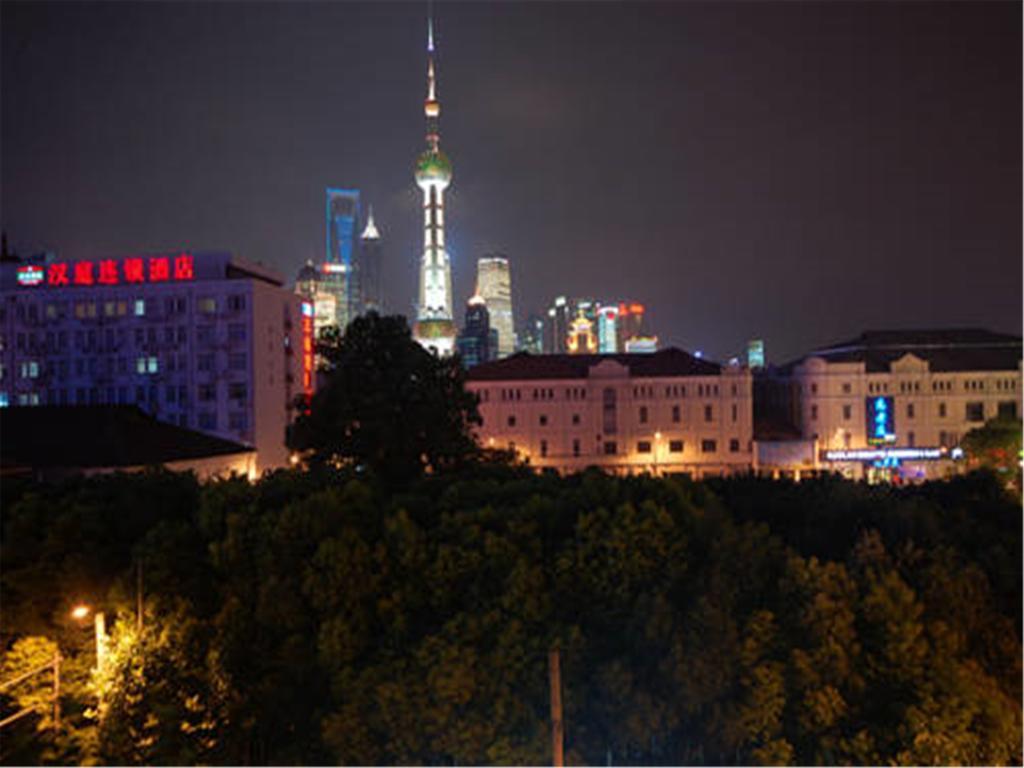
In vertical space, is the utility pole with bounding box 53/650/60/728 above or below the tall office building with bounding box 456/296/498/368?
below

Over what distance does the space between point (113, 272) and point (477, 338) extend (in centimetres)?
6870

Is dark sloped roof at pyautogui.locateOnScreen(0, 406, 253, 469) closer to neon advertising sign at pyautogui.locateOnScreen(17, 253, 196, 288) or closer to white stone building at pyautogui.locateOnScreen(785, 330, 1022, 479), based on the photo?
neon advertising sign at pyautogui.locateOnScreen(17, 253, 196, 288)

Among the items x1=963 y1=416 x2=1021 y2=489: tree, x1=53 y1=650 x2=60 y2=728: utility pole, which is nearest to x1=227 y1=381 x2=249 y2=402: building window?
x1=53 y1=650 x2=60 y2=728: utility pole

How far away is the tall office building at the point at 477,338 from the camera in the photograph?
3545 inches

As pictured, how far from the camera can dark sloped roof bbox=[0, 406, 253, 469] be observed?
13.2m

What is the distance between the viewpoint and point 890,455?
25516 millimetres

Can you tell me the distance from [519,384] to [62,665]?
20.7 meters

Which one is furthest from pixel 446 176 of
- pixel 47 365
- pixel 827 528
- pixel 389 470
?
pixel 827 528

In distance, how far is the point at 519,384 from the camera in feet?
87.0

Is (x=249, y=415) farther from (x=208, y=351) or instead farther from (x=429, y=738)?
(x=429, y=738)

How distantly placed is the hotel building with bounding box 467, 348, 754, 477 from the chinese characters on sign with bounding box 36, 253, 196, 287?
31.3 ft

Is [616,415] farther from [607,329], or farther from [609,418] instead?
[607,329]

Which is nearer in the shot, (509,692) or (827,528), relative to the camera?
(509,692)

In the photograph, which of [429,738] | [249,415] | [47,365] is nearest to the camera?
[429,738]
